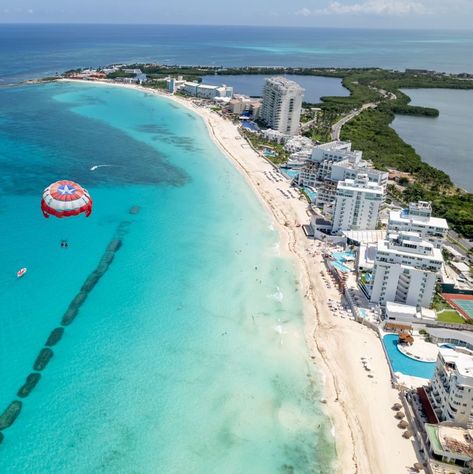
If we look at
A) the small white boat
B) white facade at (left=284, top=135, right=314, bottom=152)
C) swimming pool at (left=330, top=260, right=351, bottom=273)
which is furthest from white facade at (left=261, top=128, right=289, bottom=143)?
the small white boat

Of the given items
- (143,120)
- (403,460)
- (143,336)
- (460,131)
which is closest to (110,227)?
(143,336)

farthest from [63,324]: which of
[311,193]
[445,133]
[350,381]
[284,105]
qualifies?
[445,133]

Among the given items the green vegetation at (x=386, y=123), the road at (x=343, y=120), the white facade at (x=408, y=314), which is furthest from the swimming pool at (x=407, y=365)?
the road at (x=343, y=120)

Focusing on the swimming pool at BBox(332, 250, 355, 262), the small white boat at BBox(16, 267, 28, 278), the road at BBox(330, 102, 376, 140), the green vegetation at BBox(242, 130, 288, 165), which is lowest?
the small white boat at BBox(16, 267, 28, 278)

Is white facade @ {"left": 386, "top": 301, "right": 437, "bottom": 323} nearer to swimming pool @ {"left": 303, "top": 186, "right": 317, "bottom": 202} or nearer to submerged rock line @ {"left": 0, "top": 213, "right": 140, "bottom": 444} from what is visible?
submerged rock line @ {"left": 0, "top": 213, "right": 140, "bottom": 444}

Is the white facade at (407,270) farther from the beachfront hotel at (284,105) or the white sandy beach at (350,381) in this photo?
the beachfront hotel at (284,105)

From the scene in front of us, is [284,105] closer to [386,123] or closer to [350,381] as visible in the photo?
[386,123]
